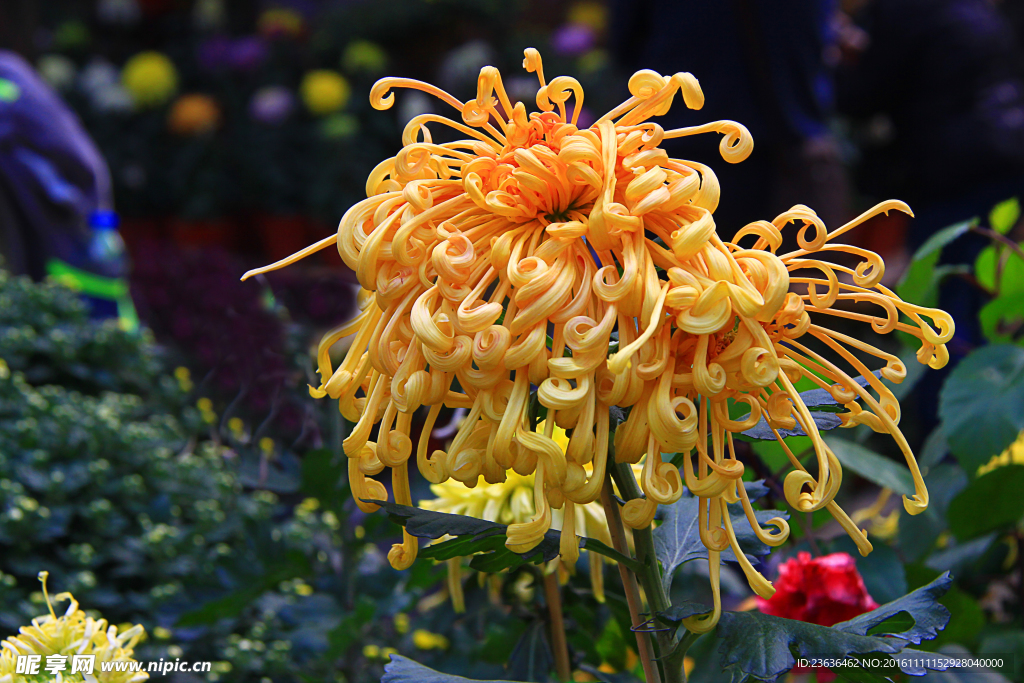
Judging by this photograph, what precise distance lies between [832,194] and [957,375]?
1.37 m

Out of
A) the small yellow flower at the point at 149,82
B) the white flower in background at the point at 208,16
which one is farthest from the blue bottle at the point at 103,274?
the white flower in background at the point at 208,16

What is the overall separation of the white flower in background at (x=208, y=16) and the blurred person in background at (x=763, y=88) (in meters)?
4.44

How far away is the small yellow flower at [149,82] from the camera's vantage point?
5.28 m

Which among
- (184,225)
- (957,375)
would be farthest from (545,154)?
(184,225)

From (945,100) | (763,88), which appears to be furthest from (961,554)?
(945,100)

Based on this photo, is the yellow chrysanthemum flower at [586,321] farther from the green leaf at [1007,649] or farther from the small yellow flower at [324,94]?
the small yellow flower at [324,94]

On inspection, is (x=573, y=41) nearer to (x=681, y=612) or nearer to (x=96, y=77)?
(x=96, y=77)

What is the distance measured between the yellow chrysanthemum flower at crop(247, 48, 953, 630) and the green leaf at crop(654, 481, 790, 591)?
5cm

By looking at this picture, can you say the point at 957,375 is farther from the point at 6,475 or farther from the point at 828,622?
the point at 6,475

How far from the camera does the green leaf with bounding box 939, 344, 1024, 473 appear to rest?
0.90 meters

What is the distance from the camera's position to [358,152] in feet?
16.3

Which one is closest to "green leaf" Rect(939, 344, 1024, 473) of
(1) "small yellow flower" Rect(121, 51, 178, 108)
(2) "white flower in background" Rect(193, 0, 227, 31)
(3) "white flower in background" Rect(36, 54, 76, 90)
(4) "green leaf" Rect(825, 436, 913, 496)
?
(4) "green leaf" Rect(825, 436, 913, 496)

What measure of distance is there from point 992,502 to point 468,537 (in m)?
0.70

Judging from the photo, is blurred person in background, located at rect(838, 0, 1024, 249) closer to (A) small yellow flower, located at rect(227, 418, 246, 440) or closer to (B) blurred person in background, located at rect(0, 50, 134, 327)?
(A) small yellow flower, located at rect(227, 418, 246, 440)
